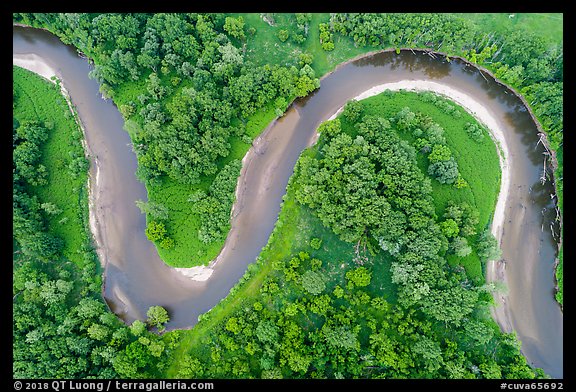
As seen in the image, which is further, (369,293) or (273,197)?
(273,197)

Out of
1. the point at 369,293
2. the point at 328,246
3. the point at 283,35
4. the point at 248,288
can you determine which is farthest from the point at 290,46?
the point at 369,293

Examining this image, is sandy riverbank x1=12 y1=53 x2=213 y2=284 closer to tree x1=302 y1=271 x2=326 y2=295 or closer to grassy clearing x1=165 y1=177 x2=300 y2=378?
grassy clearing x1=165 y1=177 x2=300 y2=378

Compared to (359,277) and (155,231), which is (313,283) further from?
(155,231)

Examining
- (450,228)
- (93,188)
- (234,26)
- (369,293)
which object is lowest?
(369,293)

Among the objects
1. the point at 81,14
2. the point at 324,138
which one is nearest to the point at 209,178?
the point at 324,138

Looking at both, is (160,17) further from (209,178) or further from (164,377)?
(164,377)

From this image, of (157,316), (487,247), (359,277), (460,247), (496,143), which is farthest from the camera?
(496,143)

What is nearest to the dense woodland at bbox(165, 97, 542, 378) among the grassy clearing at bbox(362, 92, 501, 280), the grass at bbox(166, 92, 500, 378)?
the grass at bbox(166, 92, 500, 378)

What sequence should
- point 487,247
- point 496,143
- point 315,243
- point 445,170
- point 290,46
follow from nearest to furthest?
1. point 487,247
2. point 315,243
3. point 445,170
4. point 496,143
5. point 290,46
